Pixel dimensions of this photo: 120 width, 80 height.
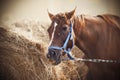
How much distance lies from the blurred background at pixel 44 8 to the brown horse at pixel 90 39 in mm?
67

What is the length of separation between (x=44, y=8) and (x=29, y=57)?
0.45m

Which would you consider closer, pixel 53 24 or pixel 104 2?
pixel 53 24

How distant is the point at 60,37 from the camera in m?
2.01

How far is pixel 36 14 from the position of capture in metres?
2.18

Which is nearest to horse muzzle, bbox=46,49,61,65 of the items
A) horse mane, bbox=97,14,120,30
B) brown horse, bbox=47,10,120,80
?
brown horse, bbox=47,10,120,80

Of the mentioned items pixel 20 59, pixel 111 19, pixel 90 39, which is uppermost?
pixel 111 19

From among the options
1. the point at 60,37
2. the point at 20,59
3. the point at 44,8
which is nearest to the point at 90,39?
the point at 60,37

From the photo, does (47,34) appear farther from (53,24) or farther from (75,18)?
(75,18)

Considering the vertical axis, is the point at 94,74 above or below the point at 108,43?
below

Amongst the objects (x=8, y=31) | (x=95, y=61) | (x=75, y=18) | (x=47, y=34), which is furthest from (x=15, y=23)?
(x=95, y=61)

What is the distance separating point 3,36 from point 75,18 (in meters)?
0.66

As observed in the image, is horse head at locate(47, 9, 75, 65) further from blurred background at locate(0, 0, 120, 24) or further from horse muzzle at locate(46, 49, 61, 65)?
blurred background at locate(0, 0, 120, 24)

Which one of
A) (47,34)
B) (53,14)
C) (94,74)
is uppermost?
(53,14)

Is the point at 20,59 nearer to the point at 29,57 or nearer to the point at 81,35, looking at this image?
the point at 29,57
